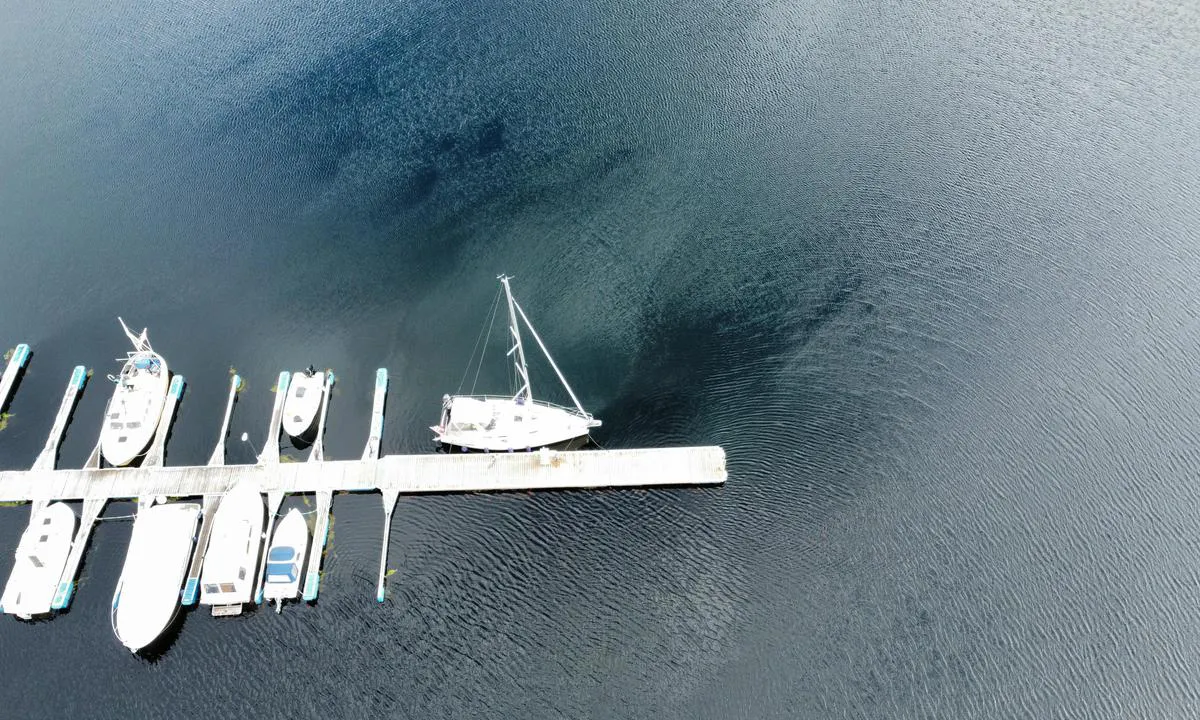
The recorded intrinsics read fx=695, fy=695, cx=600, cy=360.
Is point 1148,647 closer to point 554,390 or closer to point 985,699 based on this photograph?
point 985,699

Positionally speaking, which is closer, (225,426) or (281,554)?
(281,554)

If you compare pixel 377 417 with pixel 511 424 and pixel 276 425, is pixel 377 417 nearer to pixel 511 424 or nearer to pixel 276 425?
pixel 276 425

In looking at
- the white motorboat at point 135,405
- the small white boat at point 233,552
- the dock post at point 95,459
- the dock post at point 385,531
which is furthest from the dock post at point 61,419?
the dock post at point 385,531

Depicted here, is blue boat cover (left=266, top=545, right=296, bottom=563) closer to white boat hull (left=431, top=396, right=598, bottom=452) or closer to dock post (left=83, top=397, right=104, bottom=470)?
white boat hull (left=431, top=396, right=598, bottom=452)

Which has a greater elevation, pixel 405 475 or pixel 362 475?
pixel 362 475

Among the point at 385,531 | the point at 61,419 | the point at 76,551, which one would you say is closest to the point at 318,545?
the point at 385,531

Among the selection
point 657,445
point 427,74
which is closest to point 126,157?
point 427,74

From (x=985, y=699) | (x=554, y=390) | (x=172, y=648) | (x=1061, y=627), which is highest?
(x=554, y=390)
